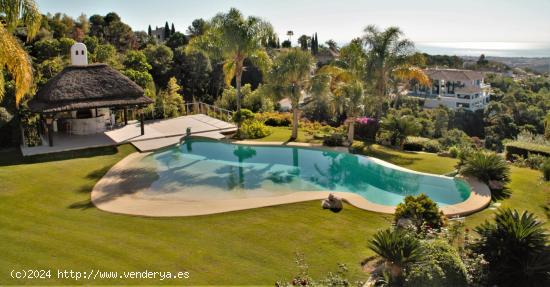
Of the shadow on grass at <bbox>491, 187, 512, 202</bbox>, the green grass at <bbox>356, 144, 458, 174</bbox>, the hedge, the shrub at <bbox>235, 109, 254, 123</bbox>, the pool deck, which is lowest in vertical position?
the shadow on grass at <bbox>491, 187, 512, 202</bbox>

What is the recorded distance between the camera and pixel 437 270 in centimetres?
842

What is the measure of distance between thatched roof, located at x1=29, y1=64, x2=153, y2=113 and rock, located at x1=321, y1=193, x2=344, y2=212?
523 inches

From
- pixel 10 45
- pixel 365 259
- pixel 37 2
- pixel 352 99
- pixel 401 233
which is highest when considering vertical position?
pixel 37 2

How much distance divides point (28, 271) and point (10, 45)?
266 inches

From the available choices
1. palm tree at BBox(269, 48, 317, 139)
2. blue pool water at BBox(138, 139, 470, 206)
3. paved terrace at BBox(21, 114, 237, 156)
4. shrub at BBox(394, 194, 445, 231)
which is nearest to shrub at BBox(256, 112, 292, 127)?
paved terrace at BBox(21, 114, 237, 156)

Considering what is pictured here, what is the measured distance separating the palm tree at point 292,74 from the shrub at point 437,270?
1504 cm

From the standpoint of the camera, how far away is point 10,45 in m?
12.0

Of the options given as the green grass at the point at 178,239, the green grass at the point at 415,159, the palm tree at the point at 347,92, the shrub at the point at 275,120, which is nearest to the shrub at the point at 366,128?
the palm tree at the point at 347,92

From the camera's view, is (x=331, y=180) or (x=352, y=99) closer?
(x=331, y=180)

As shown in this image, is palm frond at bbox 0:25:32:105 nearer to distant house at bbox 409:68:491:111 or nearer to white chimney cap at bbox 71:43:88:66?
white chimney cap at bbox 71:43:88:66

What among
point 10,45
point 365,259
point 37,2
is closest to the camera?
point 365,259

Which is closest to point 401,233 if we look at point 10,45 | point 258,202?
point 258,202

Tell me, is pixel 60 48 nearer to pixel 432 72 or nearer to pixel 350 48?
pixel 350 48

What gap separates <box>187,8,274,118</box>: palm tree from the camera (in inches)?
911
